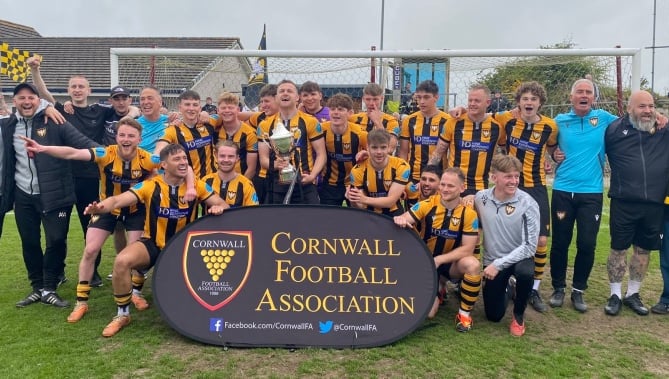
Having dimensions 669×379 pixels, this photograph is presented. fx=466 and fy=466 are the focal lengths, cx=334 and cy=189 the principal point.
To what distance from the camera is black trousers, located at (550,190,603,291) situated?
13.8ft

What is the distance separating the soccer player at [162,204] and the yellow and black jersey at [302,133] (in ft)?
2.96

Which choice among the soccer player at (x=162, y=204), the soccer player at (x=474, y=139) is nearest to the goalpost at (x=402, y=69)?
the soccer player at (x=474, y=139)

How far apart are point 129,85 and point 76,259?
316cm

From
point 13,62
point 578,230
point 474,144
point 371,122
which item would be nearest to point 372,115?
point 371,122

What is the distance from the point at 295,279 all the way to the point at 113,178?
196 centimetres

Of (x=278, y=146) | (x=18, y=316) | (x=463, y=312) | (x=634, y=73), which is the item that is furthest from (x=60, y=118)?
(x=634, y=73)

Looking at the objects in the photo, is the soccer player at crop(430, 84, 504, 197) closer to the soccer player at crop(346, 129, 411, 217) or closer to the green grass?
the soccer player at crop(346, 129, 411, 217)

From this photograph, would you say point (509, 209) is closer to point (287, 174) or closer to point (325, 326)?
point (325, 326)

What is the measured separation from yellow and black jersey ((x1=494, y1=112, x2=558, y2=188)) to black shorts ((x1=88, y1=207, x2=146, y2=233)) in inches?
138

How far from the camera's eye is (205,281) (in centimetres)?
347

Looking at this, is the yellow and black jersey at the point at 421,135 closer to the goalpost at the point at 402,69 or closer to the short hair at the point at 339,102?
the short hair at the point at 339,102

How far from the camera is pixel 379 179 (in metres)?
4.24

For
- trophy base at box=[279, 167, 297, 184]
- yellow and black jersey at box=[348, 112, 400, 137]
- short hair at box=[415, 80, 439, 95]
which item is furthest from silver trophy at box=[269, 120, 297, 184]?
short hair at box=[415, 80, 439, 95]

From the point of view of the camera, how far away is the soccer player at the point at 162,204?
3.68 meters
